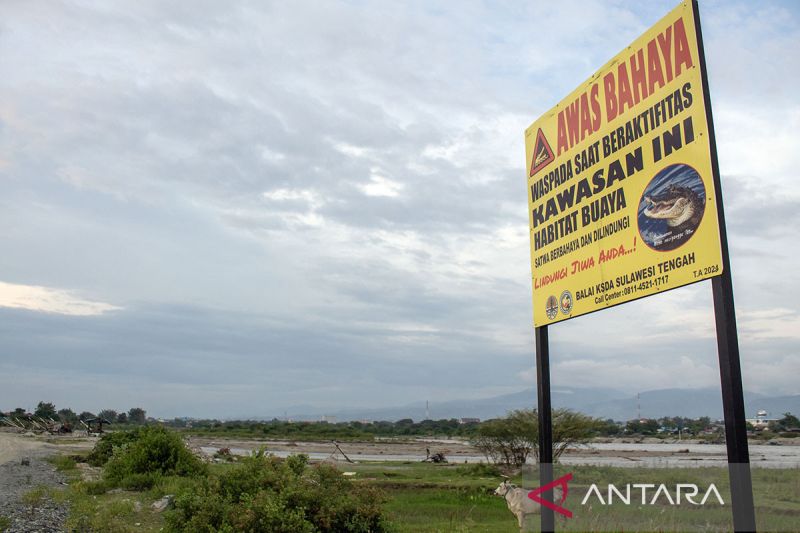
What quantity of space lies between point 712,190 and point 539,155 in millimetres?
2756

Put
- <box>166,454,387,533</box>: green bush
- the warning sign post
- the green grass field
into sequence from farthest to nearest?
1. the green grass field
2. <box>166,454,387,533</box>: green bush
3. the warning sign post

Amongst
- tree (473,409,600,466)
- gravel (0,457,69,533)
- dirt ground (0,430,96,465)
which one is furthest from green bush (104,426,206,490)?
tree (473,409,600,466)

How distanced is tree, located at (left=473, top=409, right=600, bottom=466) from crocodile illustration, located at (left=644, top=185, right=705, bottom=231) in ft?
69.1

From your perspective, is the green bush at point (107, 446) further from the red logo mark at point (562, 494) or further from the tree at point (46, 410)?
the tree at point (46, 410)

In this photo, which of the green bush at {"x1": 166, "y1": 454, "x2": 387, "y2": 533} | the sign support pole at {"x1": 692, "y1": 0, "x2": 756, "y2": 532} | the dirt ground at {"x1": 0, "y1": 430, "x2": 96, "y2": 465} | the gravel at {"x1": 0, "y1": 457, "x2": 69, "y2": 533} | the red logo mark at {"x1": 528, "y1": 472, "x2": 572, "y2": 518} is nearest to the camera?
the sign support pole at {"x1": 692, "y1": 0, "x2": 756, "y2": 532}

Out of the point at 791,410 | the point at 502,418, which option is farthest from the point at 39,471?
the point at 791,410

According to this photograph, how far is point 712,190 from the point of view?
4.93 m

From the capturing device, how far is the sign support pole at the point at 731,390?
14.9 feet

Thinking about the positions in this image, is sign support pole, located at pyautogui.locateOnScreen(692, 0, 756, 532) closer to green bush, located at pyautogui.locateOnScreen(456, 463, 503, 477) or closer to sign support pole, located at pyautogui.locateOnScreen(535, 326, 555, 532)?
sign support pole, located at pyautogui.locateOnScreen(535, 326, 555, 532)

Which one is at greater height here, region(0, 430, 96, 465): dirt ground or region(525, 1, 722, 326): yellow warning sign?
region(525, 1, 722, 326): yellow warning sign

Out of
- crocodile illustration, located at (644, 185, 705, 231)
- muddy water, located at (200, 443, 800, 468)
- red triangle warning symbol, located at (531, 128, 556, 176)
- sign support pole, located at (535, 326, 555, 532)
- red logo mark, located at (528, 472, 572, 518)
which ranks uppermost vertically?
red triangle warning symbol, located at (531, 128, 556, 176)

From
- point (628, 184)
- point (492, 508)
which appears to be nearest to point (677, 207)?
point (628, 184)

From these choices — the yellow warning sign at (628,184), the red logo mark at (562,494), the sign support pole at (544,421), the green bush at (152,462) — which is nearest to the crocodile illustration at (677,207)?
the yellow warning sign at (628,184)

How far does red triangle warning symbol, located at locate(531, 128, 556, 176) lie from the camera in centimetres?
727
